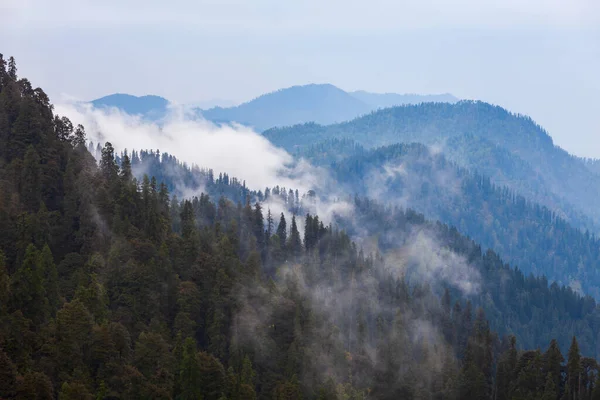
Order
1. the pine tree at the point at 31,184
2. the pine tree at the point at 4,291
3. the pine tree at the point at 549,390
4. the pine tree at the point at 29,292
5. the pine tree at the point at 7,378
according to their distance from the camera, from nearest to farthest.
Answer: the pine tree at the point at 7,378, the pine tree at the point at 4,291, the pine tree at the point at 29,292, the pine tree at the point at 31,184, the pine tree at the point at 549,390

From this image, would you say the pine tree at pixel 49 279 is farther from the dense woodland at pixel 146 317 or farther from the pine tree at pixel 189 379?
the pine tree at pixel 189 379

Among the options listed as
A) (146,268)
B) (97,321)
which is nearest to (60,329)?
(97,321)

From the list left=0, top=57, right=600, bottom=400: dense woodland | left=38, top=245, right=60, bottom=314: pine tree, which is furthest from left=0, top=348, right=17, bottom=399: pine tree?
left=38, top=245, right=60, bottom=314: pine tree

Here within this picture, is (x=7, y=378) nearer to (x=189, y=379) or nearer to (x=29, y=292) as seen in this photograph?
(x=29, y=292)

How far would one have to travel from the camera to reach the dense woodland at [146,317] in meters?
77.4

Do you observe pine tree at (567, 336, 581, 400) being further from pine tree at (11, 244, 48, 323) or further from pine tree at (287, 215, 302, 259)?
pine tree at (11, 244, 48, 323)

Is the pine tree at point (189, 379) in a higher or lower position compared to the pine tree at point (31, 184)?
lower

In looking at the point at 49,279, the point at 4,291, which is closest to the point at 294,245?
the point at 49,279

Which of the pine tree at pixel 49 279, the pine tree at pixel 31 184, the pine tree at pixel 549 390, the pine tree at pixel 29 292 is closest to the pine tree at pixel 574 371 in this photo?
the pine tree at pixel 549 390

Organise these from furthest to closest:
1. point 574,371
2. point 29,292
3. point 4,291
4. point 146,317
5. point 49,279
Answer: point 574,371 → point 146,317 → point 49,279 → point 29,292 → point 4,291

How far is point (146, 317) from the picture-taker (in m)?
96.2

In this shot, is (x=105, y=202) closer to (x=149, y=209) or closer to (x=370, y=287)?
(x=149, y=209)

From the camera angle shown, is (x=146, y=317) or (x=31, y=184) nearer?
(x=146, y=317)

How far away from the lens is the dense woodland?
77.4m
